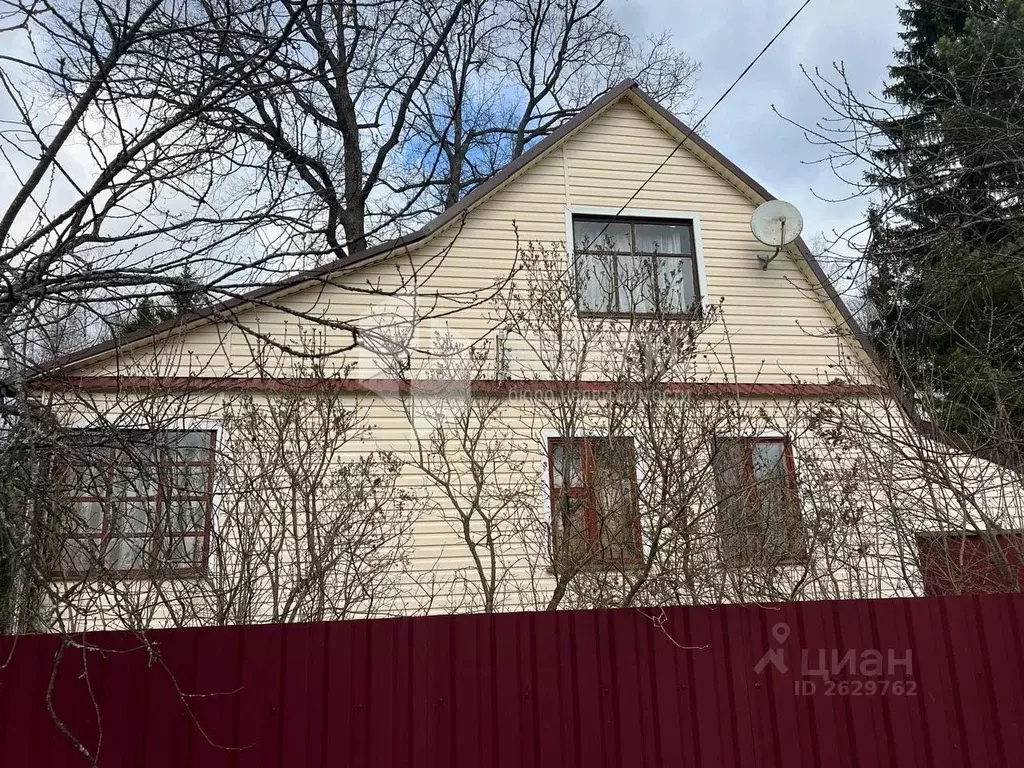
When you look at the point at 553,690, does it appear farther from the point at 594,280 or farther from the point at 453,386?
the point at 594,280

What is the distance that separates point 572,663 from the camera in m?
4.75

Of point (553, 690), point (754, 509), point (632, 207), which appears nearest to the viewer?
point (553, 690)

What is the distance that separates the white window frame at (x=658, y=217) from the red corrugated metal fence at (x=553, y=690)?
18.9 ft

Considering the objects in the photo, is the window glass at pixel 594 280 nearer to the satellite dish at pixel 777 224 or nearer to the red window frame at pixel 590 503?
the satellite dish at pixel 777 224

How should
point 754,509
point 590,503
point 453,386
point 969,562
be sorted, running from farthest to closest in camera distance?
point 453,386 < point 969,562 < point 754,509 < point 590,503

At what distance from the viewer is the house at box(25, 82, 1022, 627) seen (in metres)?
6.73

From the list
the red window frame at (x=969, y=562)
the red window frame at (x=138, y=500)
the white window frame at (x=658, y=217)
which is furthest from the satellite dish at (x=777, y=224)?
the red window frame at (x=138, y=500)

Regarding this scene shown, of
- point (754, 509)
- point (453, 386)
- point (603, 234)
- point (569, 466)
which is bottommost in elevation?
point (754, 509)

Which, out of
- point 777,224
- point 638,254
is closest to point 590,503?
point 638,254

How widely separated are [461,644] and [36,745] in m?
2.31

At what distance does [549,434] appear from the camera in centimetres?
903

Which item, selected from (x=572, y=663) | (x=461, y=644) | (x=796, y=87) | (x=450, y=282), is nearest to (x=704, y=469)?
(x=572, y=663)

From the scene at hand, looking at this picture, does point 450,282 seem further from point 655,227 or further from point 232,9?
point 232,9

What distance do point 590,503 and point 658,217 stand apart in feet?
16.0
